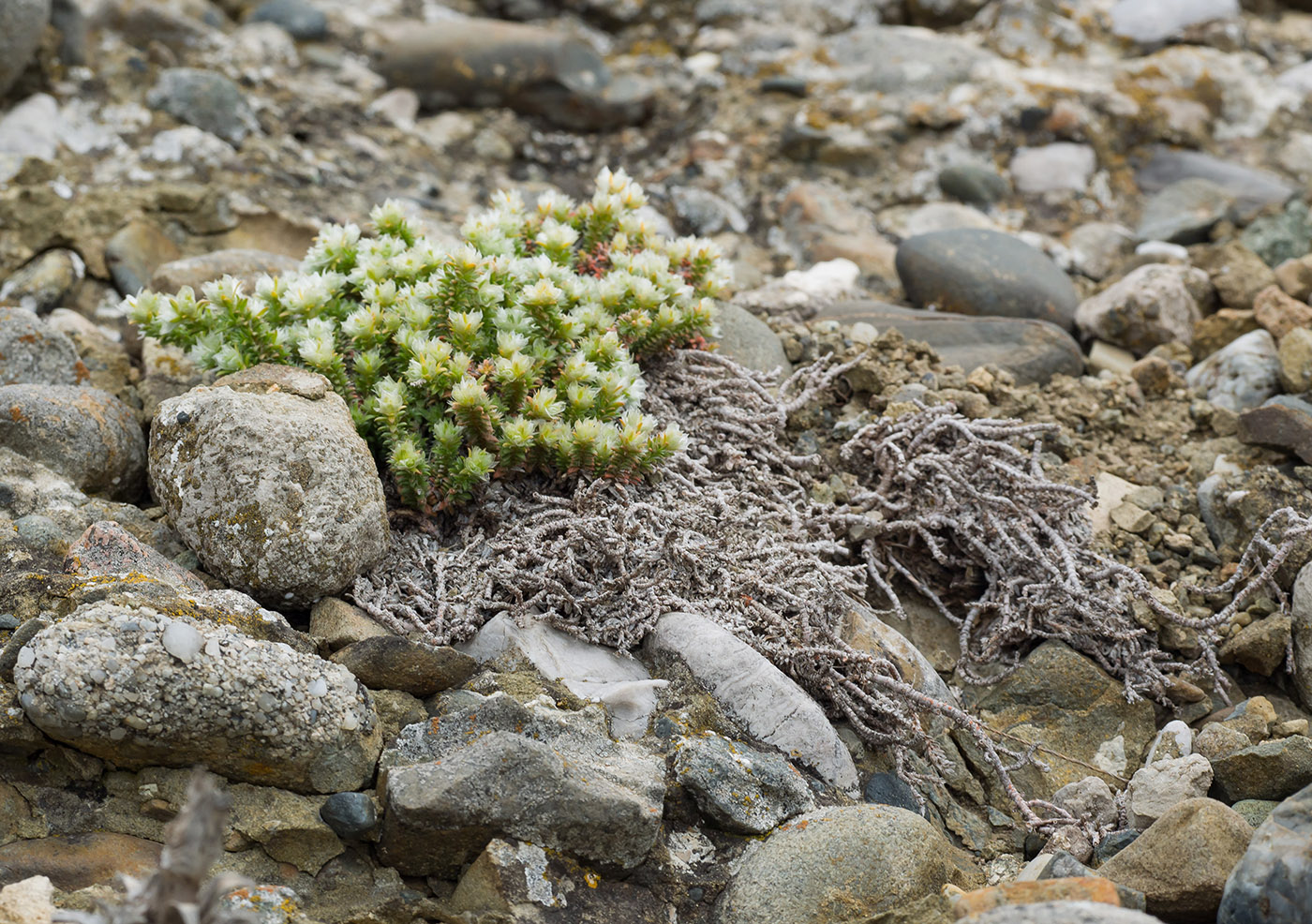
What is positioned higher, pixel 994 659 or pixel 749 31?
pixel 749 31

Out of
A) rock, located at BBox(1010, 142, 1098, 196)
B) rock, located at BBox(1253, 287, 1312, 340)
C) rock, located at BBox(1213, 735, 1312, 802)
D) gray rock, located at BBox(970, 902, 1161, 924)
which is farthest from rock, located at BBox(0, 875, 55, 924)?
rock, located at BBox(1010, 142, 1098, 196)

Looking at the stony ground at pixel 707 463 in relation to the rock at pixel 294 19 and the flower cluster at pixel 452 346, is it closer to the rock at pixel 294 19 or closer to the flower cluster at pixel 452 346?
the rock at pixel 294 19

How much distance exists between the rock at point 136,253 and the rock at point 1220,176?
20.4ft

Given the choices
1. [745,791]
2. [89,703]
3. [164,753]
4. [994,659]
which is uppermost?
[89,703]

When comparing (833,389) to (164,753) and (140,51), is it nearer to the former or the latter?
(164,753)

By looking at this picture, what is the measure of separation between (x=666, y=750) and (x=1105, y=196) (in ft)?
18.9

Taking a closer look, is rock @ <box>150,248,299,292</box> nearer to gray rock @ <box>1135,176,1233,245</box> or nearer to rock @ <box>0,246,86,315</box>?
rock @ <box>0,246,86,315</box>

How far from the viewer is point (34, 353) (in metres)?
4.05

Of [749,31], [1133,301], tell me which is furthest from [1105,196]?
[749,31]

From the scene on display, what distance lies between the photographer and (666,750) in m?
2.99

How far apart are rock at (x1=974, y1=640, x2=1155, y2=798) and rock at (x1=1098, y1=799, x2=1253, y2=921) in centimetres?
82

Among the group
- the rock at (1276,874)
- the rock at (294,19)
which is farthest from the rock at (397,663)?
the rock at (294,19)

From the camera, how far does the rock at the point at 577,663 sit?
10.3ft

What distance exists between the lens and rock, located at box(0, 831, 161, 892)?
2.36m
